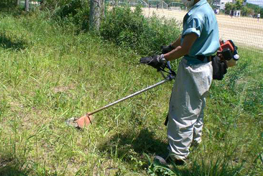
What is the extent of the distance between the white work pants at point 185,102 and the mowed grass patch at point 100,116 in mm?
226

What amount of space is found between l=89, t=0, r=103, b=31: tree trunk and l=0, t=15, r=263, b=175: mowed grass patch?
101 centimetres

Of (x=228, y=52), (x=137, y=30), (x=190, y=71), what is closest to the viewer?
(x=190, y=71)

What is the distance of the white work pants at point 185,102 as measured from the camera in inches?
97.7

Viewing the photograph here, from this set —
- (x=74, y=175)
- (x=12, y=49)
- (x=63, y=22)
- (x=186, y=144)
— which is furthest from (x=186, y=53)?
(x=63, y=22)

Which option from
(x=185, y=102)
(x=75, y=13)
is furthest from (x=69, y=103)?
(x=75, y=13)

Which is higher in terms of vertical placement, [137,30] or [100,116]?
[137,30]

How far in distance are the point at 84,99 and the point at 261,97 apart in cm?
277

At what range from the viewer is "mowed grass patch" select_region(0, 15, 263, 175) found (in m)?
2.58

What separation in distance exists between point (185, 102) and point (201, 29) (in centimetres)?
69

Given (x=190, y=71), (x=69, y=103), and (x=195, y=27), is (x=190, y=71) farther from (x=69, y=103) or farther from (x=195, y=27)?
(x=69, y=103)

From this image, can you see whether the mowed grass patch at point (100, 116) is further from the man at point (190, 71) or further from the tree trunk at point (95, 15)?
the tree trunk at point (95, 15)

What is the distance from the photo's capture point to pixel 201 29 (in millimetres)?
2293

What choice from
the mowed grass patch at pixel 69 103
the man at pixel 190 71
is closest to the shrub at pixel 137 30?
the mowed grass patch at pixel 69 103

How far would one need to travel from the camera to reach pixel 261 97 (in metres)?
4.15
